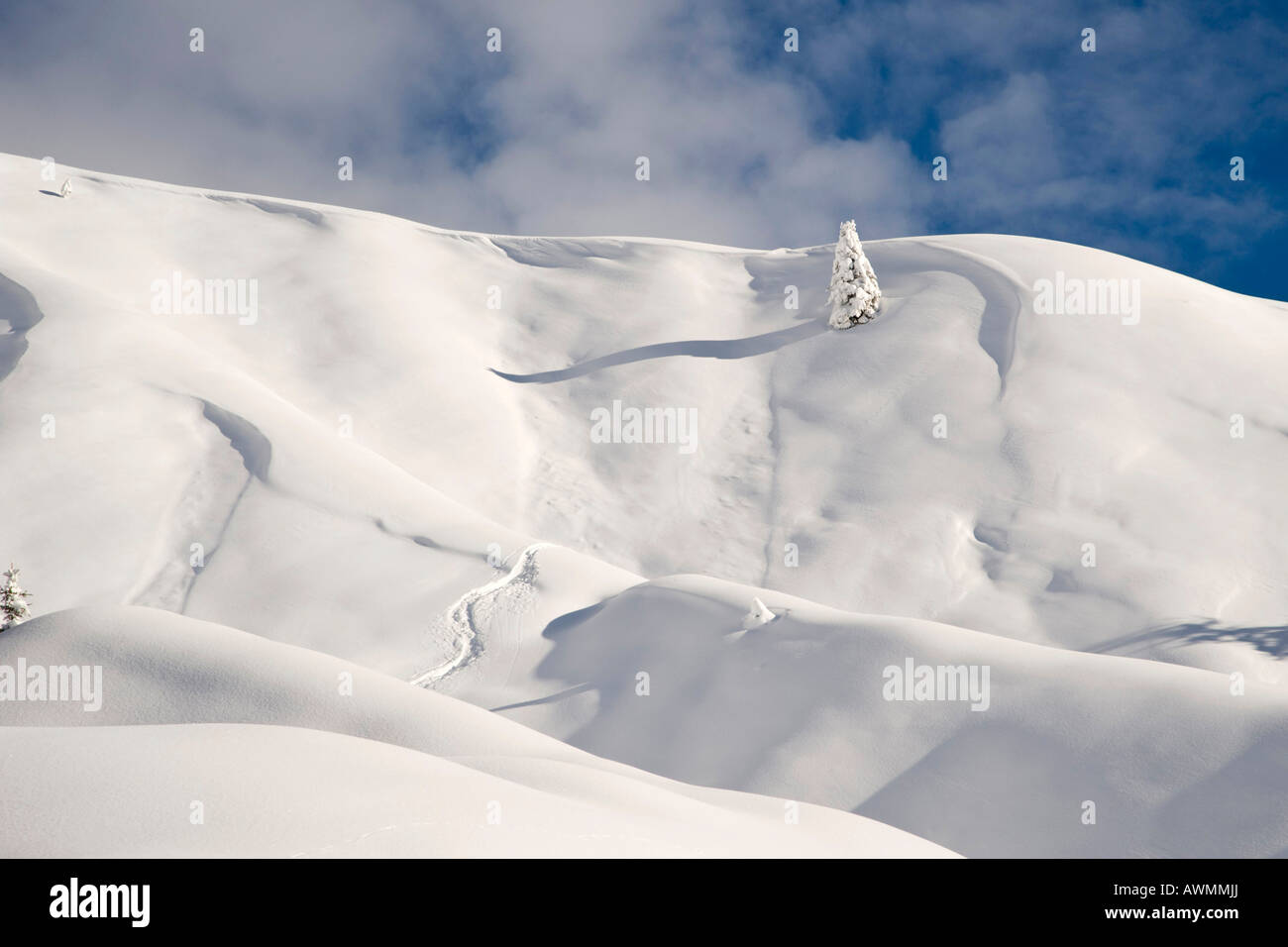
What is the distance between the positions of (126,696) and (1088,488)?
17.0 meters

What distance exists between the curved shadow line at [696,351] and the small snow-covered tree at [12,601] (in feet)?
43.2

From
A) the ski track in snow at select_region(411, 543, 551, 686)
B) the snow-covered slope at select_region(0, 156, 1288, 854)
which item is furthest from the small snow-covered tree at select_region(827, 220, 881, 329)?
the ski track in snow at select_region(411, 543, 551, 686)

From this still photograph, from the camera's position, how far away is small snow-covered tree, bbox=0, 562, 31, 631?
12.9 metres

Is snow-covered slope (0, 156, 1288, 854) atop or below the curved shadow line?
below

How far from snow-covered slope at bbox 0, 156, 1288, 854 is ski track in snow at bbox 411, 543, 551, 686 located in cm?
6

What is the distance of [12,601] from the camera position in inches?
515

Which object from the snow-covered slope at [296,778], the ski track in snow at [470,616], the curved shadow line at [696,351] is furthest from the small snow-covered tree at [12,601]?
the curved shadow line at [696,351]

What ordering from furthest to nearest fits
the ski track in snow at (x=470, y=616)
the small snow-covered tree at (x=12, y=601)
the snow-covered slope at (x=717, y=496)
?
the small snow-covered tree at (x=12, y=601) < the ski track in snow at (x=470, y=616) < the snow-covered slope at (x=717, y=496)

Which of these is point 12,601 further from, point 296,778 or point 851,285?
point 851,285

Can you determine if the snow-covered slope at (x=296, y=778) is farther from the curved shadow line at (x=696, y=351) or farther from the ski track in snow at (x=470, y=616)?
the curved shadow line at (x=696, y=351)

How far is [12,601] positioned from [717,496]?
43.9 feet

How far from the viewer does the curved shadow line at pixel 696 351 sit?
81.5ft

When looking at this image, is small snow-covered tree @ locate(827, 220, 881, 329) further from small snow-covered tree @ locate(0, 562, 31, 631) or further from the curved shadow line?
small snow-covered tree @ locate(0, 562, 31, 631)
